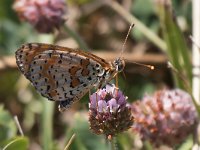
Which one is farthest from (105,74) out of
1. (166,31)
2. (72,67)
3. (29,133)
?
Answer: (29,133)

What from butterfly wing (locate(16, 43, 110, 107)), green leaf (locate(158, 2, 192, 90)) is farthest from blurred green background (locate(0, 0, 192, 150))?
butterfly wing (locate(16, 43, 110, 107))

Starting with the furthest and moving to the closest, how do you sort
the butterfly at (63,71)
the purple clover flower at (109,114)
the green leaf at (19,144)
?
the butterfly at (63,71) < the green leaf at (19,144) < the purple clover flower at (109,114)

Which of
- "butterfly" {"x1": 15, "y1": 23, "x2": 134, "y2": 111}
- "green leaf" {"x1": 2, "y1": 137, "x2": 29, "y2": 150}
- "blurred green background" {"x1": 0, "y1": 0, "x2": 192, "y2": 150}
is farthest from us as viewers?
"blurred green background" {"x1": 0, "y1": 0, "x2": 192, "y2": 150}

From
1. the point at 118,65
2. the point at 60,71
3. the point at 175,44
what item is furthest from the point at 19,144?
the point at 175,44

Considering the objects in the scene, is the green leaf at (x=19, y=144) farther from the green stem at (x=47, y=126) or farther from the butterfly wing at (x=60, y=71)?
the green stem at (x=47, y=126)

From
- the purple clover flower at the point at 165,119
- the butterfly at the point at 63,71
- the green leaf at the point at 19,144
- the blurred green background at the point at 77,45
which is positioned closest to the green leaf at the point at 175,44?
the purple clover flower at the point at 165,119

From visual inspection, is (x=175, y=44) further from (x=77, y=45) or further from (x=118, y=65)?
(x=77, y=45)

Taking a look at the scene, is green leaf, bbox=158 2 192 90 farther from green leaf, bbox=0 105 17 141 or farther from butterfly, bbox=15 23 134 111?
green leaf, bbox=0 105 17 141

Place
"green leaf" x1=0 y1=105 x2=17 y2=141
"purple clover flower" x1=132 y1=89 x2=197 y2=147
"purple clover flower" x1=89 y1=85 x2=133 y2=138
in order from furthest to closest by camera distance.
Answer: "green leaf" x1=0 y1=105 x2=17 y2=141, "purple clover flower" x1=132 y1=89 x2=197 y2=147, "purple clover flower" x1=89 y1=85 x2=133 y2=138
